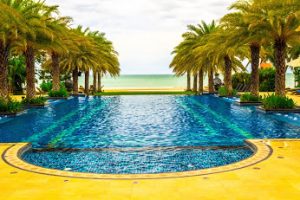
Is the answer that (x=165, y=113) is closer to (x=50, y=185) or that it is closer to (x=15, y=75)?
(x=50, y=185)

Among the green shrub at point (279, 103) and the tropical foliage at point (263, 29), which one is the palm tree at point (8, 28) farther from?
the green shrub at point (279, 103)

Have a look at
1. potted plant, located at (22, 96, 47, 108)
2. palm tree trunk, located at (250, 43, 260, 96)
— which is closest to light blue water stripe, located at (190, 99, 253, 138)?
palm tree trunk, located at (250, 43, 260, 96)

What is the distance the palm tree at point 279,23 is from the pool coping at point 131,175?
9697 millimetres

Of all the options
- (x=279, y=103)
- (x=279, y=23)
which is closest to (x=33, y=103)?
(x=279, y=103)

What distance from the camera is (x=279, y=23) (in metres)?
21.0

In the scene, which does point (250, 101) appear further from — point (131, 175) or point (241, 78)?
point (131, 175)

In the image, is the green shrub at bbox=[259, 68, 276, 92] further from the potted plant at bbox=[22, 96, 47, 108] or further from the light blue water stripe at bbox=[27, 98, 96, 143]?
the light blue water stripe at bbox=[27, 98, 96, 143]

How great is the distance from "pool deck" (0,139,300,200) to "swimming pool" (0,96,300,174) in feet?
5.02

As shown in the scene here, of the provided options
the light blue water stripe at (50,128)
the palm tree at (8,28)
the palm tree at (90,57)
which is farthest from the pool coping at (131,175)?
the palm tree at (90,57)

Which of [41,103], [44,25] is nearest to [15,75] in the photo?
[41,103]

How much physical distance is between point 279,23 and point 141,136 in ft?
34.9

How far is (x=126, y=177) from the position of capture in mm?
8625

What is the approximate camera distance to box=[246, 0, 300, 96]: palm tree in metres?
19.8

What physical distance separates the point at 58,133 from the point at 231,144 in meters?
6.86
